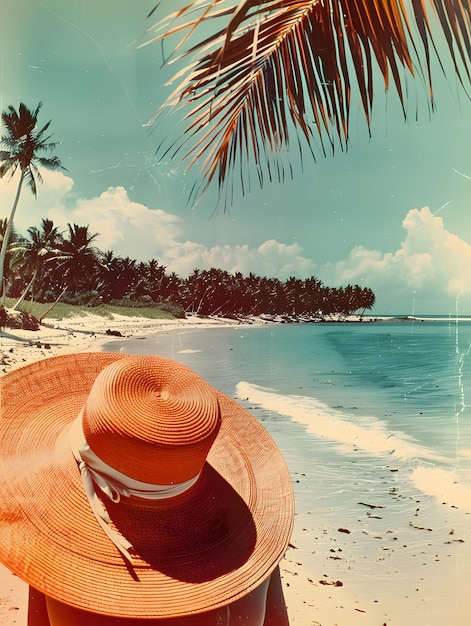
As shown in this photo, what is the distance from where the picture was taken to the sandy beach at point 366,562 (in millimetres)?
2332

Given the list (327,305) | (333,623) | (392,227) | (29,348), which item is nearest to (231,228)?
(392,227)

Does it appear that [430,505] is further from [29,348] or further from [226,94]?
[29,348]

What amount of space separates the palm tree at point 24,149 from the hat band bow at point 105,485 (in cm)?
188

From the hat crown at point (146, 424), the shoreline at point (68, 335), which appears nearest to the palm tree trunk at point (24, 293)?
the shoreline at point (68, 335)

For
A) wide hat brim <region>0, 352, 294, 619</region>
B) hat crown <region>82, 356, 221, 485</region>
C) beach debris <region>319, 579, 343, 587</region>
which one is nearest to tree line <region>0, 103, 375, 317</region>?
wide hat brim <region>0, 352, 294, 619</region>

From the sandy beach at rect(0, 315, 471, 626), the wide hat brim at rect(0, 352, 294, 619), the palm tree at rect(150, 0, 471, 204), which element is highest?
the palm tree at rect(150, 0, 471, 204)

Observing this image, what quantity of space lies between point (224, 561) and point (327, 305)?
16654 mm

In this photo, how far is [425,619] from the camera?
2.36m

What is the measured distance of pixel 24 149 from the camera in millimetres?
3234

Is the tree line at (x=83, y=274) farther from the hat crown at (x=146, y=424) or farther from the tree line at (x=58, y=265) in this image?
the hat crown at (x=146, y=424)

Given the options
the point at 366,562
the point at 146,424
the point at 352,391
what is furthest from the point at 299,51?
the point at 352,391

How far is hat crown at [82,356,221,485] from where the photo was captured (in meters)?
0.98

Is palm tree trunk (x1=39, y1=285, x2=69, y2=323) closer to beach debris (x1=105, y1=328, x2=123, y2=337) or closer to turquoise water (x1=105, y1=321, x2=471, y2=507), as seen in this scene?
beach debris (x1=105, y1=328, x2=123, y2=337)

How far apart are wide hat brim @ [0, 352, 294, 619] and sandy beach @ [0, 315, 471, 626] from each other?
105 cm
